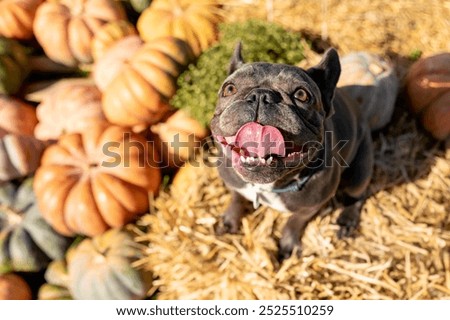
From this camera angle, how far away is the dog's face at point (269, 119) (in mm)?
1729

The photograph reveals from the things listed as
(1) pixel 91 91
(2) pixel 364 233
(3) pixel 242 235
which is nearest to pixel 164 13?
(1) pixel 91 91

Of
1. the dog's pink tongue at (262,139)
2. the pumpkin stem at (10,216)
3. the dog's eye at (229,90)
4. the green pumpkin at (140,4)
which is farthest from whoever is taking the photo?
the green pumpkin at (140,4)

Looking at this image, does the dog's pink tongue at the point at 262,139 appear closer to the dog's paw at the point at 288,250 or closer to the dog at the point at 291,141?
the dog at the point at 291,141

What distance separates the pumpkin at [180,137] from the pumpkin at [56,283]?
106 centimetres

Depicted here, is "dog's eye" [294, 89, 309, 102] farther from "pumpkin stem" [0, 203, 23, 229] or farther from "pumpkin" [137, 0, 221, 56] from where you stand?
"pumpkin stem" [0, 203, 23, 229]

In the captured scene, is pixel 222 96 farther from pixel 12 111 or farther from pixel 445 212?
pixel 12 111

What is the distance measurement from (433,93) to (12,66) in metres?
3.40

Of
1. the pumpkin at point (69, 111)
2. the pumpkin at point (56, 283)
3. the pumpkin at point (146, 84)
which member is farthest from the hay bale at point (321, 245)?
the pumpkin at point (69, 111)

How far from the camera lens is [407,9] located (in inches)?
144

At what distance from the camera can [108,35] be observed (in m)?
3.69

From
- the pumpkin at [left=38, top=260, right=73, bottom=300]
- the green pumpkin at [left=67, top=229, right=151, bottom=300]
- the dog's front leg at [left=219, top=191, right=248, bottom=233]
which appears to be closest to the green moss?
the dog's front leg at [left=219, top=191, right=248, bottom=233]

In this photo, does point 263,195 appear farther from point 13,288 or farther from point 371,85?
point 13,288

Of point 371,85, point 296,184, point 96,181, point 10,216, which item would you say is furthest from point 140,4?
point 296,184

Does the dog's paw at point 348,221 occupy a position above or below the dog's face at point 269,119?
below
